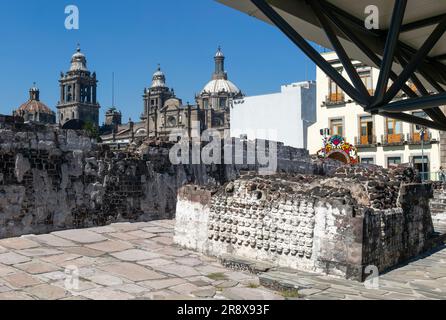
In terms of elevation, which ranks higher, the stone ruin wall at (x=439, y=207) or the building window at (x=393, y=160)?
the building window at (x=393, y=160)

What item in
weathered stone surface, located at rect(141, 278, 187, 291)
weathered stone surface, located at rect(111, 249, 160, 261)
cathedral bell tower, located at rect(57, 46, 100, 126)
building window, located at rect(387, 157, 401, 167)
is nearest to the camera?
weathered stone surface, located at rect(141, 278, 187, 291)

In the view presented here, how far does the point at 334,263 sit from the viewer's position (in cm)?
667

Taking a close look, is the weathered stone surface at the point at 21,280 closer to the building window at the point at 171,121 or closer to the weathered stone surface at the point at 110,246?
the weathered stone surface at the point at 110,246

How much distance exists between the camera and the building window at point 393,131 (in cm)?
3102

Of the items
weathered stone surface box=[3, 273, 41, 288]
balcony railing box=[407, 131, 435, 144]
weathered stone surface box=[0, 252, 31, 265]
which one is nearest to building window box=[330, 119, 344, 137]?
balcony railing box=[407, 131, 435, 144]

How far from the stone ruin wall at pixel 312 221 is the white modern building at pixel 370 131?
22.7m

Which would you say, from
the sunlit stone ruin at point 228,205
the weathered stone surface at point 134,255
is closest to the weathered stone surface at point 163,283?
the sunlit stone ruin at point 228,205

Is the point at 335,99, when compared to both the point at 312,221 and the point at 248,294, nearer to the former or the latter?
the point at 312,221

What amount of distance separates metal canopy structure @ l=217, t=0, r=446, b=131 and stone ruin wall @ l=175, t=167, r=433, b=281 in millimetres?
2057

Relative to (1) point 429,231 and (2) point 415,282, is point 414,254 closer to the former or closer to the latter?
(1) point 429,231

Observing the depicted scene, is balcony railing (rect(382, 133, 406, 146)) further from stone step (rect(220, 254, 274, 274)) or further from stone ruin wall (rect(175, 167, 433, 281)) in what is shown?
stone step (rect(220, 254, 274, 274))

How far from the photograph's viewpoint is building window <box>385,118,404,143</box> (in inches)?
1221

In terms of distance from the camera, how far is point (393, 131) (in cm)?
3144

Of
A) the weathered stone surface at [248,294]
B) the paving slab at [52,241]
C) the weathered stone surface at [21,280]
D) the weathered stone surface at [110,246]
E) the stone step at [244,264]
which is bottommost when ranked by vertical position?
the weathered stone surface at [248,294]
